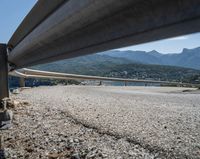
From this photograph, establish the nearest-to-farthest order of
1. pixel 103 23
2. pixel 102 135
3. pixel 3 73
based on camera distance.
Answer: pixel 103 23 → pixel 102 135 → pixel 3 73

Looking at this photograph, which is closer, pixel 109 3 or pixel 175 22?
pixel 175 22

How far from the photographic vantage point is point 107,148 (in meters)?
4.60

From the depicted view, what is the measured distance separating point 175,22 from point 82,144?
8.78 feet

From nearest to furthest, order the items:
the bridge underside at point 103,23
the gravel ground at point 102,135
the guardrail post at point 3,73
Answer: the bridge underside at point 103,23 < the gravel ground at point 102,135 < the guardrail post at point 3,73

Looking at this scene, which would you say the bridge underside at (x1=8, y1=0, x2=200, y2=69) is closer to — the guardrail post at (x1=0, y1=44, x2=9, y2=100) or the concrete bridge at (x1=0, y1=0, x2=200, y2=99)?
the concrete bridge at (x1=0, y1=0, x2=200, y2=99)

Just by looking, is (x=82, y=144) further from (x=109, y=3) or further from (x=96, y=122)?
(x=109, y=3)

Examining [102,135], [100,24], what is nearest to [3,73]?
[102,135]

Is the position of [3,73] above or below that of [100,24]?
below

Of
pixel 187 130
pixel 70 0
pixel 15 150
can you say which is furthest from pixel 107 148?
pixel 70 0

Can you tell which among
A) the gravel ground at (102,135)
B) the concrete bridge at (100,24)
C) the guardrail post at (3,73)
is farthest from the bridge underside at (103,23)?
the guardrail post at (3,73)

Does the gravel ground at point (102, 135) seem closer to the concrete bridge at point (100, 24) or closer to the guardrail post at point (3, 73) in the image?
the guardrail post at point (3, 73)

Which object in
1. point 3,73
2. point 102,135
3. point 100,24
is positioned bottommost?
point 102,135

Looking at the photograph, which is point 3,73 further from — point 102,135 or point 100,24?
point 100,24

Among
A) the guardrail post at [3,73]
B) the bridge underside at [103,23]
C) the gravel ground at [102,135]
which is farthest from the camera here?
the guardrail post at [3,73]
